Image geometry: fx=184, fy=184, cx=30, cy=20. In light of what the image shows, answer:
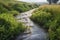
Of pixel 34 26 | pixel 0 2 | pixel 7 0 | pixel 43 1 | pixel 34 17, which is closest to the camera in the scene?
pixel 34 26

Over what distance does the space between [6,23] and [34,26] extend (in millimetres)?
2070

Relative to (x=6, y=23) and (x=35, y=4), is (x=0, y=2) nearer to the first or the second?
(x=6, y=23)

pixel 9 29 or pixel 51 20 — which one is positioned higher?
pixel 9 29

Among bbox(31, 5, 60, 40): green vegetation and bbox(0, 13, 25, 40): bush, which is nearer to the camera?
bbox(31, 5, 60, 40): green vegetation

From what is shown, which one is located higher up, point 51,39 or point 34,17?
point 34,17

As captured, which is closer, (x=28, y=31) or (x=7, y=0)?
(x=28, y=31)

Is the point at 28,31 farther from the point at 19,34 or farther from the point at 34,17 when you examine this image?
the point at 34,17

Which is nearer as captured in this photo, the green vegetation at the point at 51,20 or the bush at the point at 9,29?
the green vegetation at the point at 51,20

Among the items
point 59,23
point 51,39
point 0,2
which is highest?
point 0,2

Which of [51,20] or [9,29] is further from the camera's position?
[51,20]

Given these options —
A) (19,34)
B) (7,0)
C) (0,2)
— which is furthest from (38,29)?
(7,0)

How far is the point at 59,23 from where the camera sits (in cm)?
898

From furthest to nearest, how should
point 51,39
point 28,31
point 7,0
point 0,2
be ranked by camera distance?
1. point 7,0
2. point 0,2
3. point 28,31
4. point 51,39

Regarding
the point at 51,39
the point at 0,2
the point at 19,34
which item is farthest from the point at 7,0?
the point at 51,39
